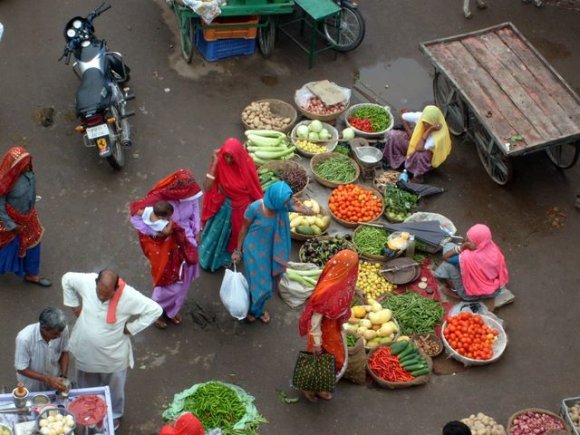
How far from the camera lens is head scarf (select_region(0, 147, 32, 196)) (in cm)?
643

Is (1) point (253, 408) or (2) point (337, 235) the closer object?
(1) point (253, 408)

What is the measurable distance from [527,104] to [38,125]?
201 inches

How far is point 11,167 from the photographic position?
642 centimetres

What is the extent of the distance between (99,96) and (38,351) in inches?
134

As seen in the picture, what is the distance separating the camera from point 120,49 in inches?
392

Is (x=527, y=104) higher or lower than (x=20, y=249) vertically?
higher

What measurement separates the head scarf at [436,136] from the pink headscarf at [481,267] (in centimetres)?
137

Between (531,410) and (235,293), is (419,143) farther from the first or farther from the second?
(531,410)

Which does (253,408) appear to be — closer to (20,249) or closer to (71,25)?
(20,249)

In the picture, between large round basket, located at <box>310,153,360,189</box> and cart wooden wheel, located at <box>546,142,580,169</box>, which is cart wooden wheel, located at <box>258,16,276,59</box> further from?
cart wooden wheel, located at <box>546,142,580,169</box>

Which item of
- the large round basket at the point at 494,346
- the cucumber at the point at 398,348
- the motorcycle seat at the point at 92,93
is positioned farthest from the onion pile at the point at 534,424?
the motorcycle seat at the point at 92,93

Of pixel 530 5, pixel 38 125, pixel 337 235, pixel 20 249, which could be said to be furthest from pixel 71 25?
pixel 530 5

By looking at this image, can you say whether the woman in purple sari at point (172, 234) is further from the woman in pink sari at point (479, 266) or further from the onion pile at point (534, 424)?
the onion pile at point (534, 424)

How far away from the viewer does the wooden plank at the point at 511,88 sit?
8125 mm
